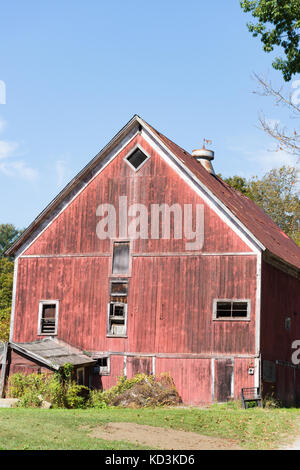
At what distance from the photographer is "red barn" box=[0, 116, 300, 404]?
1100 inches

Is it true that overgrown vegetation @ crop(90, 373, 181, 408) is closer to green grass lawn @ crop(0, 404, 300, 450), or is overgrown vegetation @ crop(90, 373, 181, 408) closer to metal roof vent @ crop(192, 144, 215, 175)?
green grass lawn @ crop(0, 404, 300, 450)

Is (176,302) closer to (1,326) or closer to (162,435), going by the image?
(162,435)

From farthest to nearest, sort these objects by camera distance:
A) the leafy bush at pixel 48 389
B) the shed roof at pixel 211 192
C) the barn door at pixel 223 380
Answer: the shed roof at pixel 211 192, the barn door at pixel 223 380, the leafy bush at pixel 48 389

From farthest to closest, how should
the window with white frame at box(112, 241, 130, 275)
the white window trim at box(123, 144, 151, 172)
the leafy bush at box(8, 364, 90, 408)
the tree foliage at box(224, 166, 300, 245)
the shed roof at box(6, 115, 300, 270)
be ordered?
the tree foliage at box(224, 166, 300, 245), the white window trim at box(123, 144, 151, 172), the window with white frame at box(112, 241, 130, 275), the shed roof at box(6, 115, 300, 270), the leafy bush at box(8, 364, 90, 408)

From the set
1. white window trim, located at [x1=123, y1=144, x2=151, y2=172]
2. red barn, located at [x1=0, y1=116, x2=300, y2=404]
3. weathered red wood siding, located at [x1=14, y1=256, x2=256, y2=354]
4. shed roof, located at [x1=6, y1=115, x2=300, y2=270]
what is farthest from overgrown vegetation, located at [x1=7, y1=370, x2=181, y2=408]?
white window trim, located at [x1=123, y1=144, x2=151, y2=172]

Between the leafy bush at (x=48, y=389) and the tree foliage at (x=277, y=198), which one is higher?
the tree foliage at (x=277, y=198)

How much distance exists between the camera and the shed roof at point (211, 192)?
29.7 metres

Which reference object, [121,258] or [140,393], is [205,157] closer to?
[121,258]

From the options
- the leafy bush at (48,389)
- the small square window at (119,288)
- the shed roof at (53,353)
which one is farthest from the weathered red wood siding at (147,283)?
the leafy bush at (48,389)

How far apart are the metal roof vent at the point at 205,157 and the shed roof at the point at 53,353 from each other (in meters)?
12.2

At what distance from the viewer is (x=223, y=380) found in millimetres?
27516

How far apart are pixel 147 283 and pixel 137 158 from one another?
555 centimetres

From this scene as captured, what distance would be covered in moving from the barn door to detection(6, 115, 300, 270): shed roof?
486cm

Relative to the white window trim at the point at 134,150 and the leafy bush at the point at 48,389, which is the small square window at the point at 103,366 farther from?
the white window trim at the point at 134,150
